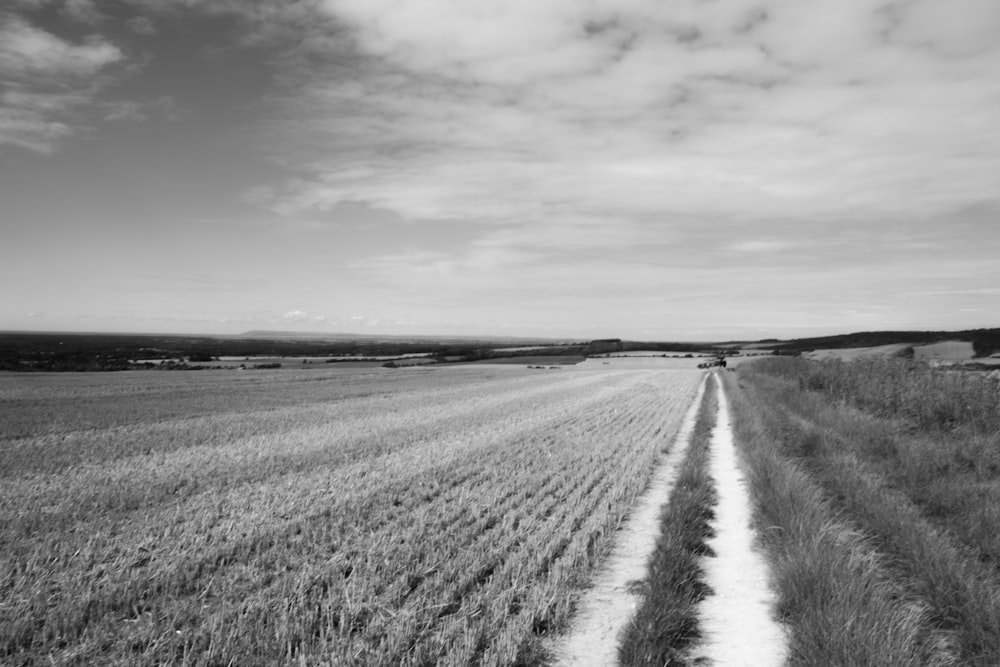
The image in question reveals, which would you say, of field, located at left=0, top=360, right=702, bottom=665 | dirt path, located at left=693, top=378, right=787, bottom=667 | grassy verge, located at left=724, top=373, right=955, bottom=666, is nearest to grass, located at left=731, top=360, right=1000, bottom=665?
grassy verge, located at left=724, top=373, right=955, bottom=666

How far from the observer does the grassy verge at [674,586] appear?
4941mm

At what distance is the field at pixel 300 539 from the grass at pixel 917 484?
9.65ft

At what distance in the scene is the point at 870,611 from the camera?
5000 mm

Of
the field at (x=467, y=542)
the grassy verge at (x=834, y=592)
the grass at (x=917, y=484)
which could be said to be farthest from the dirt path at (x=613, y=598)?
the grass at (x=917, y=484)

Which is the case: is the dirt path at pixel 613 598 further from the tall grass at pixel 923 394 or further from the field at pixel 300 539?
the tall grass at pixel 923 394

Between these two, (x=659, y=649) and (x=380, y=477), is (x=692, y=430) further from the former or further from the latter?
(x=659, y=649)

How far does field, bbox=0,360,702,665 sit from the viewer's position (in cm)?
493

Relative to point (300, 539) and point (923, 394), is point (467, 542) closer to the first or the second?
point (300, 539)

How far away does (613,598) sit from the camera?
20.3ft

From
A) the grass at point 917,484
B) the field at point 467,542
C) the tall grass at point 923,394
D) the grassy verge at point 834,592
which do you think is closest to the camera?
the grassy verge at point 834,592

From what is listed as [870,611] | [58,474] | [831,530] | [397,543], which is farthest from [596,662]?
[58,474]

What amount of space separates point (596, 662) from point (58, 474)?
11.4 m

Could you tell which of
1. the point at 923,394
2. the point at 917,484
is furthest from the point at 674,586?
the point at 923,394

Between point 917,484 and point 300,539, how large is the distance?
10.3 meters
